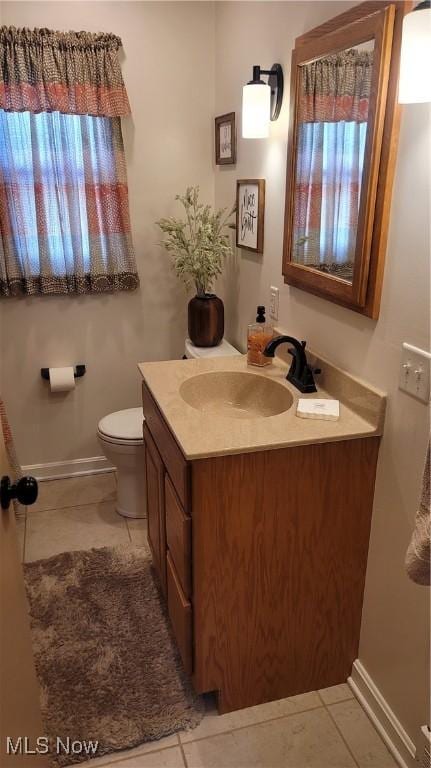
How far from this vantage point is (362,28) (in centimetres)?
144

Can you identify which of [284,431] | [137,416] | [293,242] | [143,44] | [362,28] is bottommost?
[137,416]

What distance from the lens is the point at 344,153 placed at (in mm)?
1600

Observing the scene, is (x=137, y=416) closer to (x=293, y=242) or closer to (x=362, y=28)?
(x=293, y=242)

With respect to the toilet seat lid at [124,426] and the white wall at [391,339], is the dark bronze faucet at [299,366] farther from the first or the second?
the toilet seat lid at [124,426]

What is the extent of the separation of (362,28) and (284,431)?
3.51ft

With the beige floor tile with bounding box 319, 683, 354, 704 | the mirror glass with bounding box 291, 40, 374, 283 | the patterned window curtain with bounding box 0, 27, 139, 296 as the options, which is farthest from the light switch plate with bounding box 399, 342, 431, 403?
the patterned window curtain with bounding box 0, 27, 139, 296

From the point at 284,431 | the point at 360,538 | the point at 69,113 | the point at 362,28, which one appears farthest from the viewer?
the point at 69,113

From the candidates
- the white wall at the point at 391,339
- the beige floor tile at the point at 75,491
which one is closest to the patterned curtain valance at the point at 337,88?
the white wall at the point at 391,339

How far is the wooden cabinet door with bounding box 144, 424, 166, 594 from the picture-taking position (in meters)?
1.93

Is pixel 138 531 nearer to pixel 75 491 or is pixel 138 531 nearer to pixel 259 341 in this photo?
pixel 75 491

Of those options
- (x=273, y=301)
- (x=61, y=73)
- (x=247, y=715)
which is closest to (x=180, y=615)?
(x=247, y=715)

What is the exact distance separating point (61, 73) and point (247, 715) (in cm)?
265

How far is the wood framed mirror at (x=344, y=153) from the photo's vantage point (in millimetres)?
1389

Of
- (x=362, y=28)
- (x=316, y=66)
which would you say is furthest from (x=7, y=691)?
(x=316, y=66)
